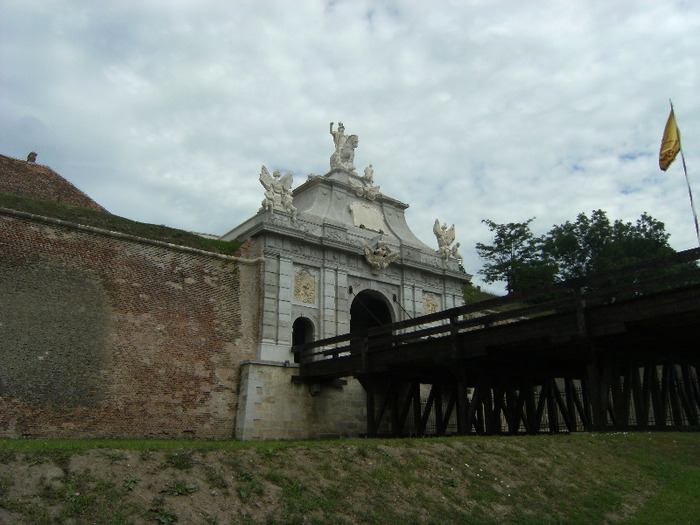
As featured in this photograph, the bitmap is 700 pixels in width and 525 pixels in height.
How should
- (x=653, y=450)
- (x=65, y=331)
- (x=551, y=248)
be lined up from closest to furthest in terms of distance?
(x=653, y=450), (x=65, y=331), (x=551, y=248)

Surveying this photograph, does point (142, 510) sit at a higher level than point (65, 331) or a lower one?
lower

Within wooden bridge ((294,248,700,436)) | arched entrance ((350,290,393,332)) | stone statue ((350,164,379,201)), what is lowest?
wooden bridge ((294,248,700,436))

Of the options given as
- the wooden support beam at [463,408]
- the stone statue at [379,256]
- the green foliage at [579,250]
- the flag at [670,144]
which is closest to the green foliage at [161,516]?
the wooden support beam at [463,408]

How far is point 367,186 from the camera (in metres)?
29.6

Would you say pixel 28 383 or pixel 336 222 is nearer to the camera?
pixel 28 383

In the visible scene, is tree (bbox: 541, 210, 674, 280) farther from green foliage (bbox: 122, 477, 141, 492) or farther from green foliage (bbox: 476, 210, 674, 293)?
green foliage (bbox: 122, 477, 141, 492)

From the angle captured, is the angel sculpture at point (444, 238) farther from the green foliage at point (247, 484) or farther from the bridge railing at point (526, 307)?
the green foliage at point (247, 484)

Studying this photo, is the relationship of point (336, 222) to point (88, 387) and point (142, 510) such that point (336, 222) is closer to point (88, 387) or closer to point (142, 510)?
point (88, 387)

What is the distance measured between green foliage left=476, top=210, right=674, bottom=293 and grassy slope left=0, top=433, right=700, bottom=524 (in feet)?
88.3

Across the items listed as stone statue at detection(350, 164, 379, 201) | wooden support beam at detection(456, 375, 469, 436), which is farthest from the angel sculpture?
wooden support beam at detection(456, 375, 469, 436)

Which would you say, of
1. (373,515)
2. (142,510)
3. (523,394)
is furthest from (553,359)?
(142,510)

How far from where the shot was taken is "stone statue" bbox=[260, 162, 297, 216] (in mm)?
24688

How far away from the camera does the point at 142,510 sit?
7691 millimetres

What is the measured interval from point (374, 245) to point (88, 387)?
12.9 metres
